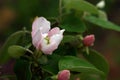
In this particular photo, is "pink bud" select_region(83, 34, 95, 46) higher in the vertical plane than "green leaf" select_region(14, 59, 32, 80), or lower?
higher

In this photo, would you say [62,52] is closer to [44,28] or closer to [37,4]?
[44,28]

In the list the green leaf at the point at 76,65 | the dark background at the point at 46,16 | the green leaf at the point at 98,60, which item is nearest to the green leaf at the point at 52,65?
the green leaf at the point at 76,65

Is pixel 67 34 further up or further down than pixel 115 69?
further up

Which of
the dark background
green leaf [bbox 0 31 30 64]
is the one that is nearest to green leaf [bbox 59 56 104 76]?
green leaf [bbox 0 31 30 64]

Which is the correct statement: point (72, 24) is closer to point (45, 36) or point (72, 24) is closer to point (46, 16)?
point (45, 36)

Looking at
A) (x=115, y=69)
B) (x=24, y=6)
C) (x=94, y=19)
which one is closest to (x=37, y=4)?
(x=24, y=6)

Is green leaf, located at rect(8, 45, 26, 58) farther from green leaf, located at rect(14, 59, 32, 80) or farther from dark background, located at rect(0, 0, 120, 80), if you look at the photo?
dark background, located at rect(0, 0, 120, 80)

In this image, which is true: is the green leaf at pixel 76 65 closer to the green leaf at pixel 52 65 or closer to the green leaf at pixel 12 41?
the green leaf at pixel 52 65
